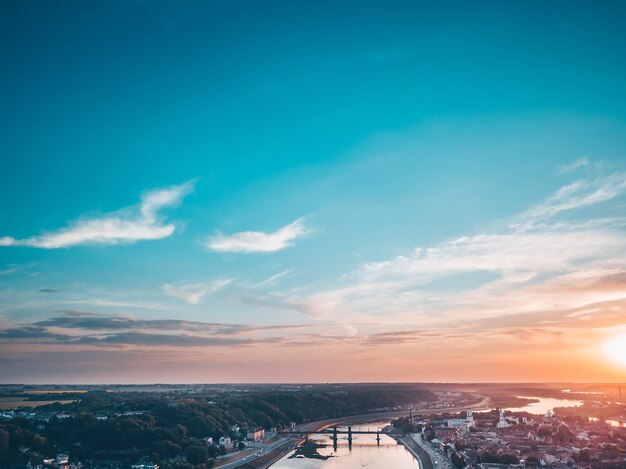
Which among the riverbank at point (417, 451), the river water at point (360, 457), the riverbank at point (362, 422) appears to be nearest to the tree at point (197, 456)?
the riverbank at point (362, 422)

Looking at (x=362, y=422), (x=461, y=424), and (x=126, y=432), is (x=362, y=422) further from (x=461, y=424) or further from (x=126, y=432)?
(x=126, y=432)

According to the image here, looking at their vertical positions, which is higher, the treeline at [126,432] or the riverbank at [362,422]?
the treeline at [126,432]

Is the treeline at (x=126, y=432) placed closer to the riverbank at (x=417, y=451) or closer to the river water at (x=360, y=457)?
the river water at (x=360, y=457)

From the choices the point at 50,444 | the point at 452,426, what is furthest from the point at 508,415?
the point at 50,444

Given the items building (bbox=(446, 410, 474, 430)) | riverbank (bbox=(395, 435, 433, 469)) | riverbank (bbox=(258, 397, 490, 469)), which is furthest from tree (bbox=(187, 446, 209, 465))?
building (bbox=(446, 410, 474, 430))

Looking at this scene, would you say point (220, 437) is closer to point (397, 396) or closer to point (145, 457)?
point (145, 457)

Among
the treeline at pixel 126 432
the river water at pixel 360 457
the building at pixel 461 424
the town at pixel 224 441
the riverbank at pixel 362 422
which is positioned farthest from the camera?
the building at pixel 461 424

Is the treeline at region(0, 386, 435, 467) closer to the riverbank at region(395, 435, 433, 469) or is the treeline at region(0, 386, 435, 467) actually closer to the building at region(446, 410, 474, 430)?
the riverbank at region(395, 435, 433, 469)

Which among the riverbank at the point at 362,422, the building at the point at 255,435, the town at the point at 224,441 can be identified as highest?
the town at the point at 224,441

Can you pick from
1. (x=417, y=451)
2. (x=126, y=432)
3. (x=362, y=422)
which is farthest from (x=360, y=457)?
(x=362, y=422)
